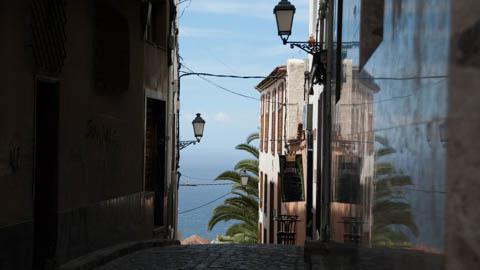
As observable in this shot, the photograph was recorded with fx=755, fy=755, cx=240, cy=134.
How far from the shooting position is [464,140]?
67.1 inches

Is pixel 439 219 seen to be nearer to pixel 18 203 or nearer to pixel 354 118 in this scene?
pixel 354 118

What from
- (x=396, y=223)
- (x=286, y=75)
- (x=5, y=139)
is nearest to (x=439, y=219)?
(x=396, y=223)

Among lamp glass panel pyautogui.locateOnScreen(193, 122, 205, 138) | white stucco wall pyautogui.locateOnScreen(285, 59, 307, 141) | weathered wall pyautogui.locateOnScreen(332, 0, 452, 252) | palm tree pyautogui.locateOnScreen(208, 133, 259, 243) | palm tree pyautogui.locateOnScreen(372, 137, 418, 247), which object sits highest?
white stucco wall pyautogui.locateOnScreen(285, 59, 307, 141)

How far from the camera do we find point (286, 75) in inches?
1233

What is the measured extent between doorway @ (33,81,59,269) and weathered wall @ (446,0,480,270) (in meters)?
8.02

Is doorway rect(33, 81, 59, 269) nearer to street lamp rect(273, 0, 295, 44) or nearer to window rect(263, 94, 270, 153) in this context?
street lamp rect(273, 0, 295, 44)

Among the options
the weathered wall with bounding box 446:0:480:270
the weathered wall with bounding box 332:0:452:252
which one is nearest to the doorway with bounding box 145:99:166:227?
the weathered wall with bounding box 332:0:452:252

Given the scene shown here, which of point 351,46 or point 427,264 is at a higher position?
point 351,46

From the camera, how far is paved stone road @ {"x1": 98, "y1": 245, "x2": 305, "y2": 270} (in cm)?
1094

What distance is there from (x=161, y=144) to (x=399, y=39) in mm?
13891

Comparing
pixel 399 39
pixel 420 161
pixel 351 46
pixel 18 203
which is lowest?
pixel 18 203

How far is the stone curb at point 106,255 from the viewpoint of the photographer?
967cm

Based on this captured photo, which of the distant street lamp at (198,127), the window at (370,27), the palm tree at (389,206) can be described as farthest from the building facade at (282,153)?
the palm tree at (389,206)

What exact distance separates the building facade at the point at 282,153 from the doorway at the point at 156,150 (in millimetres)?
5257
